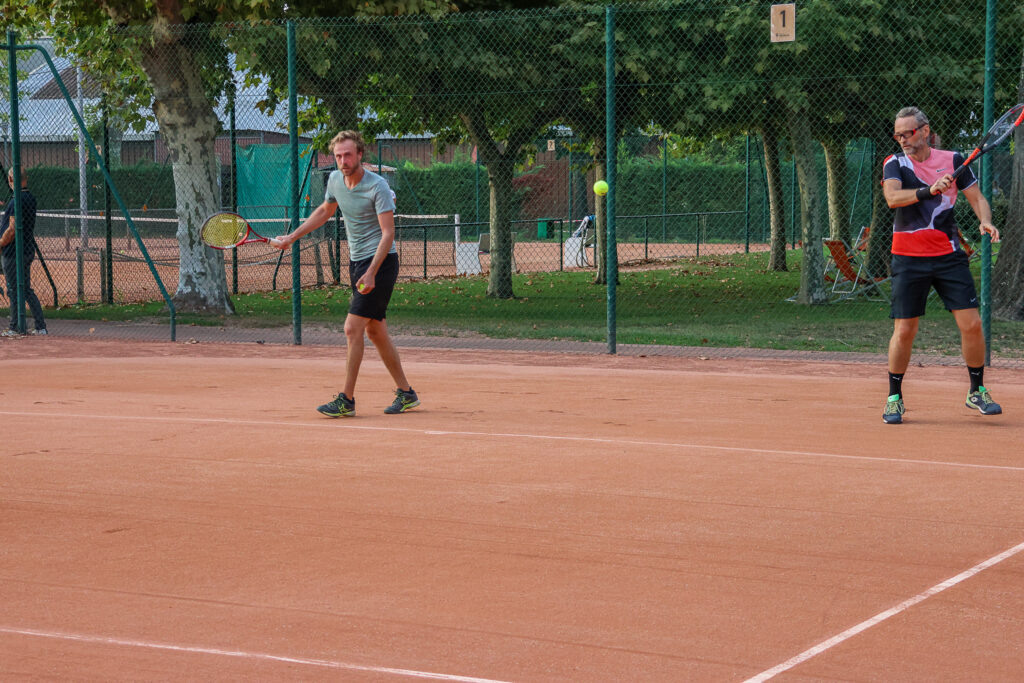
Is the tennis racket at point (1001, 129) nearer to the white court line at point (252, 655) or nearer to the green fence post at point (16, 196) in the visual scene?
the white court line at point (252, 655)

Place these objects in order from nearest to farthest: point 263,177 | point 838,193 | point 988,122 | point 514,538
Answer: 1. point 514,538
2. point 988,122
3. point 838,193
4. point 263,177

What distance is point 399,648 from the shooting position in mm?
4203

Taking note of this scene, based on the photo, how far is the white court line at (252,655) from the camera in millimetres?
3937

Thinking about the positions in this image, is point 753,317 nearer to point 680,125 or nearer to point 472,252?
point 680,125

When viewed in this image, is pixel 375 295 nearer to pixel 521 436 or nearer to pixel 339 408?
pixel 339 408

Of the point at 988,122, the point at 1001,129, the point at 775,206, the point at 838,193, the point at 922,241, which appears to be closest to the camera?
the point at 922,241

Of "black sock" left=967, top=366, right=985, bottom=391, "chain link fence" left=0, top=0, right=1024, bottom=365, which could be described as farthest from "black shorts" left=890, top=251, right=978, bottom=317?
"chain link fence" left=0, top=0, right=1024, bottom=365

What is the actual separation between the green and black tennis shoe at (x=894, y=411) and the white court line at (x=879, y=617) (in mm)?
3036

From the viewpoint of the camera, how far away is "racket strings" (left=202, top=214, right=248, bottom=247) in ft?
32.9

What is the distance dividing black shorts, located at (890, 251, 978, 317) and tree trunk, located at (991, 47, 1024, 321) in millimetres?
6050

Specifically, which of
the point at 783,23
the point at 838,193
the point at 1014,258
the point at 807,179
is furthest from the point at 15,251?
the point at 838,193

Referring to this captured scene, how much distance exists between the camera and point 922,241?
8281mm

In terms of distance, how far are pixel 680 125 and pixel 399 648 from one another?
13060 millimetres

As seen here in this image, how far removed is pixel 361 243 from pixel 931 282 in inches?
142
